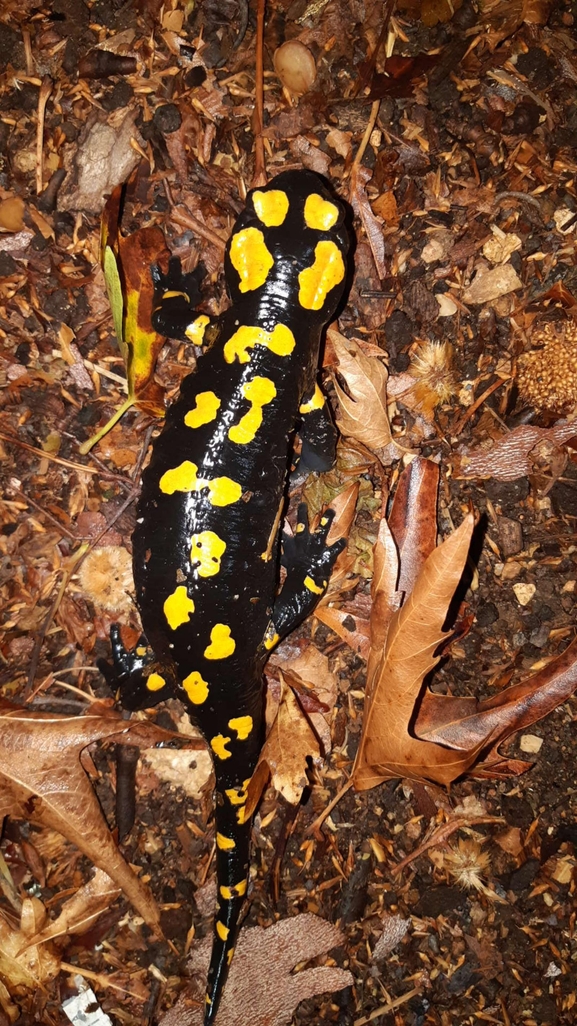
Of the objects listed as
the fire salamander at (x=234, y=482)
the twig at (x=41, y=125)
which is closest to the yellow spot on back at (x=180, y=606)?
the fire salamander at (x=234, y=482)

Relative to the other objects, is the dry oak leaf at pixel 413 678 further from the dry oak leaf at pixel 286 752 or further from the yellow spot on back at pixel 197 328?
the yellow spot on back at pixel 197 328

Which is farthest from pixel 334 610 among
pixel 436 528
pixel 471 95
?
pixel 471 95

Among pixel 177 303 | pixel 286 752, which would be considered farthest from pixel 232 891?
pixel 177 303

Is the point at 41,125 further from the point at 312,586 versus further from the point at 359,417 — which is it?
the point at 312,586

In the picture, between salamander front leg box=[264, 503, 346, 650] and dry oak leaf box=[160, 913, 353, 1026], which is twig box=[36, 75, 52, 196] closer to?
salamander front leg box=[264, 503, 346, 650]

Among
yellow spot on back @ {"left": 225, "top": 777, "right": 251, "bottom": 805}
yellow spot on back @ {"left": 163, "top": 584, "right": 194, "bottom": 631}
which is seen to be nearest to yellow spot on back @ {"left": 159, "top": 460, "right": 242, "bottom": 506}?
yellow spot on back @ {"left": 163, "top": 584, "right": 194, "bottom": 631}
